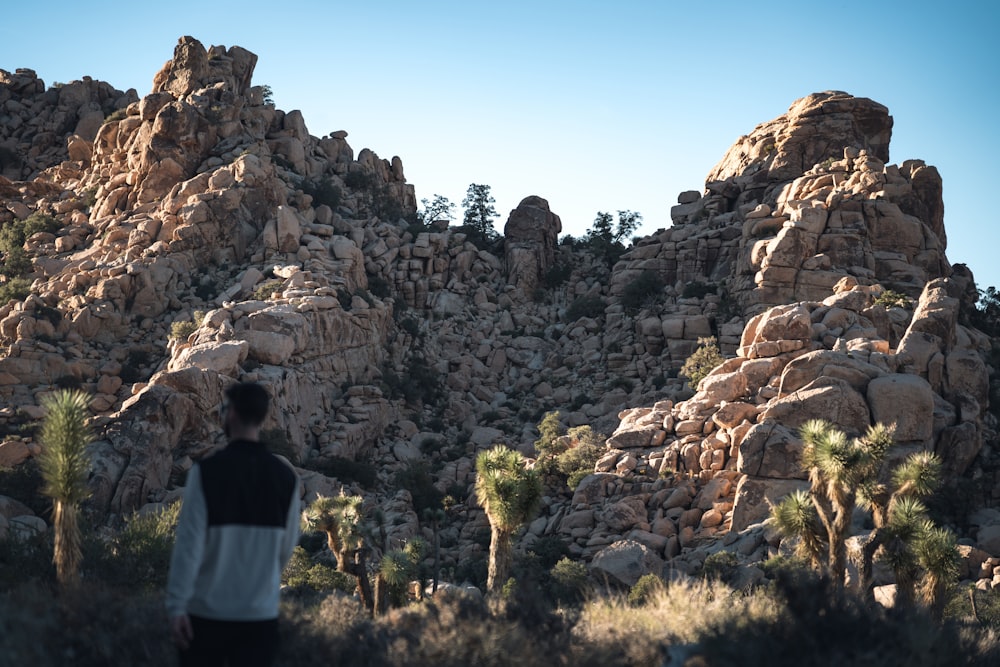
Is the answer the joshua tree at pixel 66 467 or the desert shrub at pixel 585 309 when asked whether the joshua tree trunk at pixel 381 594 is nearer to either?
the joshua tree at pixel 66 467

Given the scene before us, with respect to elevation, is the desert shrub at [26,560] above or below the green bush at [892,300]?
below

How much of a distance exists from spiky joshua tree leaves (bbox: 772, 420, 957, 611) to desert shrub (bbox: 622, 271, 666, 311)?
2924cm

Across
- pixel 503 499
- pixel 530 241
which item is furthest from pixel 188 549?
Answer: pixel 530 241

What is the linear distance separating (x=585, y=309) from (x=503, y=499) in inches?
1218

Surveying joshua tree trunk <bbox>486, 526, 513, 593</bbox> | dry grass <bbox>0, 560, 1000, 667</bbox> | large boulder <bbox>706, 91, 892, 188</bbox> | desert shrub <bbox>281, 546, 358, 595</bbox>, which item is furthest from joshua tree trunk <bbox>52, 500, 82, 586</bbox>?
large boulder <bbox>706, 91, 892, 188</bbox>

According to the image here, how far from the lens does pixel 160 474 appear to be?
2911 cm

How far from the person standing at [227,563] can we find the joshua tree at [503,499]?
1489 centimetres

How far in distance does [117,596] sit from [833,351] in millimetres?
26084

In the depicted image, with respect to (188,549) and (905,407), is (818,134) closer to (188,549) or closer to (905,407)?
(905,407)

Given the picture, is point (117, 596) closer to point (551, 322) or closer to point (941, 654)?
point (941, 654)

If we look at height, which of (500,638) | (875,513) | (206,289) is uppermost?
(206,289)

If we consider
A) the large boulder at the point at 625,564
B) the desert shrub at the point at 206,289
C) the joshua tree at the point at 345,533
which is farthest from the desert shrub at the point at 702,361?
the desert shrub at the point at 206,289

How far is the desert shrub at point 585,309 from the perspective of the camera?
1970 inches

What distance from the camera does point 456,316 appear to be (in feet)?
164
